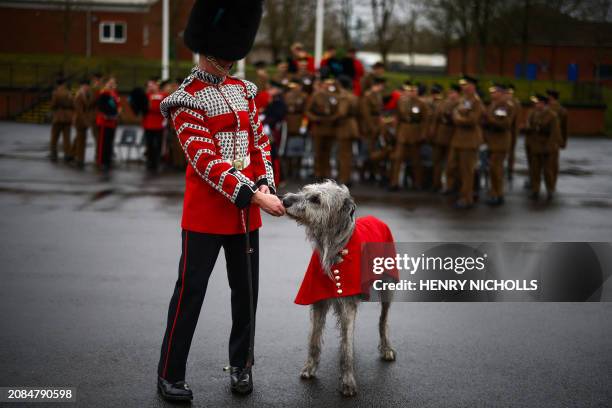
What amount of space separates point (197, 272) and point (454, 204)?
10137 mm

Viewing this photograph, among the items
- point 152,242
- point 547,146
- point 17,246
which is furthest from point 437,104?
point 17,246

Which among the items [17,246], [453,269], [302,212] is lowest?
[17,246]

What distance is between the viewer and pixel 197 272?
5164mm

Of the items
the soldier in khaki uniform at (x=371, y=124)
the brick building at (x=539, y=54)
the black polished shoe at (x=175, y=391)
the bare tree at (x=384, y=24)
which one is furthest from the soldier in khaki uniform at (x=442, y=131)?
the bare tree at (x=384, y=24)

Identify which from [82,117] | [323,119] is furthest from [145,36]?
[323,119]

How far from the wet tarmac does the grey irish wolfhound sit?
17cm

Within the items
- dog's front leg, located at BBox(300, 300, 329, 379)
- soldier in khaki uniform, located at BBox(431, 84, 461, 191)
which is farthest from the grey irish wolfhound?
soldier in khaki uniform, located at BBox(431, 84, 461, 191)

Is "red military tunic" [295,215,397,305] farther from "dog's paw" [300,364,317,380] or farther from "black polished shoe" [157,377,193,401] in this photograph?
"black polished shoe" [157,377,193,401]

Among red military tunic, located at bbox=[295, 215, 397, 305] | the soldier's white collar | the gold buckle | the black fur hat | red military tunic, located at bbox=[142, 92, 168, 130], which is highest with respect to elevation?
the black fur hat

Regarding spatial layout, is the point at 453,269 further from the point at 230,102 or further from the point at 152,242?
the point at 152,242

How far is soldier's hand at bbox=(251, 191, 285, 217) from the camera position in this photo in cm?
492

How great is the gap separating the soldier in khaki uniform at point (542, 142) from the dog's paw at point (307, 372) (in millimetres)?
11304

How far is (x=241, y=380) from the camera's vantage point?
5.30 metres

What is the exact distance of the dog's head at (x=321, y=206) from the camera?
5.05 metres
